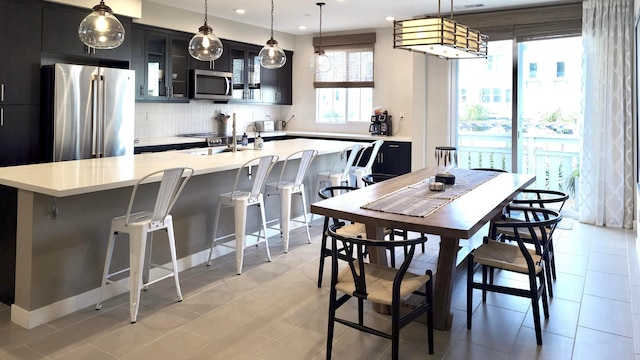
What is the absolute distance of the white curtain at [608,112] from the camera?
18.0ft

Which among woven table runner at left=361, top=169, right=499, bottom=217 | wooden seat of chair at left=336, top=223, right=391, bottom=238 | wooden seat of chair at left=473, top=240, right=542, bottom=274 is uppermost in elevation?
woven table runner at left=361, top=169, right=499, bottom=217

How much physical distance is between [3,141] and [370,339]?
13.5 ft

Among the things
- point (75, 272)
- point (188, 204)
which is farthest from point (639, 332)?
point (75, 272)

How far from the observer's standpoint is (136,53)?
6.13 m

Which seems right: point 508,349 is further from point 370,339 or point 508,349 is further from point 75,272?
point 75,272

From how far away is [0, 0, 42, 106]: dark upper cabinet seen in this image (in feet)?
15.7

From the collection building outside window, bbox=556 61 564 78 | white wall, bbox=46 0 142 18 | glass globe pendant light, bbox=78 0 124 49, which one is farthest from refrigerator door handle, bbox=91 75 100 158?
building outside window, bbox=556 61 564 78

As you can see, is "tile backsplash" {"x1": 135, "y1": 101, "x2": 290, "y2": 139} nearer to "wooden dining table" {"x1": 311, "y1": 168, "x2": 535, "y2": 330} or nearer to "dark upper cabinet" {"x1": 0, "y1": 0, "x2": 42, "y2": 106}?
"dark upper cabinet" {"x1": 0, "y1": 0, "x2": 42, "y2": 106}

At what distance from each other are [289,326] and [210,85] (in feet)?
15.9

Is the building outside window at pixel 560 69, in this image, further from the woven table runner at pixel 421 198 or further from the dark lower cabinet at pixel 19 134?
the dark lower cabinet at pixel 19 134

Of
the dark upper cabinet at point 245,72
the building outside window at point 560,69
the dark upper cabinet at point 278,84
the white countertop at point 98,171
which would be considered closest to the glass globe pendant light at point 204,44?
the white countertop at point 98,171

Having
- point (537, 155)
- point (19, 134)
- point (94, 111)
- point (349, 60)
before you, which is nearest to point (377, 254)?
point (94, 111)

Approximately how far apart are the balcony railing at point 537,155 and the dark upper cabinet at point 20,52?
17.1ft

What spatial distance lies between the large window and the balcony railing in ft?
6.54
